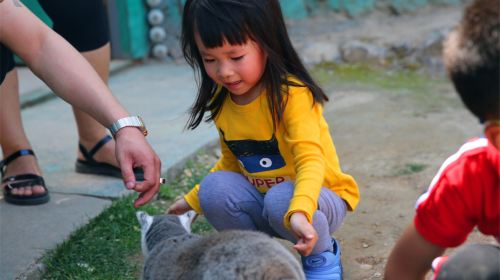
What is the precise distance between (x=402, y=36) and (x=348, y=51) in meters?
0.49

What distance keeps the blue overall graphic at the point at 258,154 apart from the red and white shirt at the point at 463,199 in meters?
0.73

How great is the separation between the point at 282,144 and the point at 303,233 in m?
0.44

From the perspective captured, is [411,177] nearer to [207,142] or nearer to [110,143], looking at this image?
[207,142]

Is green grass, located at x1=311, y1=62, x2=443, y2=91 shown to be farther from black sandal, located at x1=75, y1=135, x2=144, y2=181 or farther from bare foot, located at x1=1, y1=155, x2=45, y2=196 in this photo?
bare foot, located at x1=1, y1=155, x2=45, y2=196

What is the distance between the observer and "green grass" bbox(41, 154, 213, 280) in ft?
8.54

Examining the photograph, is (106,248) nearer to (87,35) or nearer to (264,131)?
(264,131)

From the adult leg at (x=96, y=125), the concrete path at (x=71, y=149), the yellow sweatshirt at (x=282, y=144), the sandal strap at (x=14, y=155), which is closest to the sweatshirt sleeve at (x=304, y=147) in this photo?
the yellow sweatshirt at (x=282, y=144)

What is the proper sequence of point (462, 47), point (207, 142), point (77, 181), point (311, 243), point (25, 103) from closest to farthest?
point (462, 47) < point (311, 243) < point (77, 181) < point (207, 142) < point (25, 103)

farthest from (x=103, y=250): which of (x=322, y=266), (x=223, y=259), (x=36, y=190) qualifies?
(x=223, y=259)

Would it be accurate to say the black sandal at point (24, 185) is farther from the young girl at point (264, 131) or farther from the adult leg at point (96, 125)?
the young girl at point (264, 131)

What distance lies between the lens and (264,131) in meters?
2.39

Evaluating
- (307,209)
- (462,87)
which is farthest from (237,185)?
(462,87)

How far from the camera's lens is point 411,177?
3424 mm

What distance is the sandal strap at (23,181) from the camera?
10.3ft
